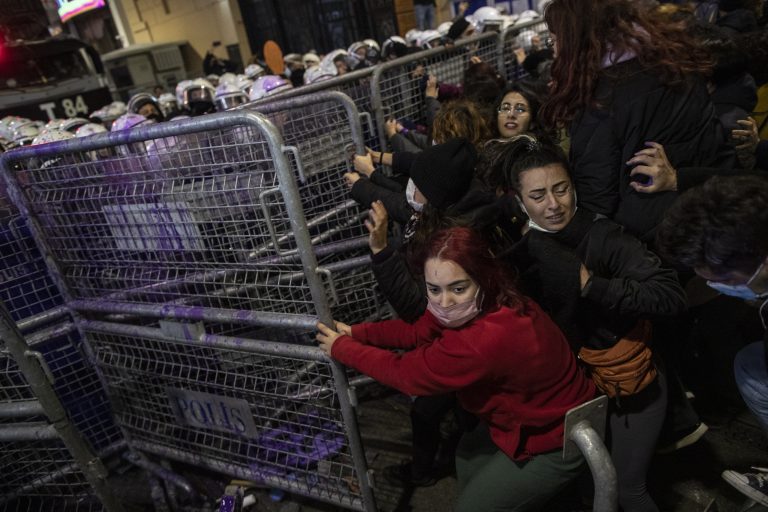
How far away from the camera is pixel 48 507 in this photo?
3.19 meters

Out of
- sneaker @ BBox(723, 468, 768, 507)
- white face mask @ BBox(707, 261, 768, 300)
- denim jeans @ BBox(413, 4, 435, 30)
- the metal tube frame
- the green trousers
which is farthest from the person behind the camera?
denim jeans @ BBox(413, 4, 435, 30)

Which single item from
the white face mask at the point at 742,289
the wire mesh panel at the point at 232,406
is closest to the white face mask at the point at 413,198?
the wire mesh panel at the point at 232,406

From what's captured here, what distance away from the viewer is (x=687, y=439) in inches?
94.4

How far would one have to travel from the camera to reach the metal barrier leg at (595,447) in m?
1.51

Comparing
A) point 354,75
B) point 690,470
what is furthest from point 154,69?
point 690,470

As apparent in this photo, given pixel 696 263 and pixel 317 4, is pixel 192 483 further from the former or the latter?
pixel 317 4

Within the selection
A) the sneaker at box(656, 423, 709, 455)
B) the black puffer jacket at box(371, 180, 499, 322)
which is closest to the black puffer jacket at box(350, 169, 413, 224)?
the black puffer jacket at box(371, 180, 499, 322)

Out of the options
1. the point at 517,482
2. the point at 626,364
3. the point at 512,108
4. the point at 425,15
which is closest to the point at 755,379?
the point at 626,364

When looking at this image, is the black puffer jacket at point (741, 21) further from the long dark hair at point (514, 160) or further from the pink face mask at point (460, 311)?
Answer: the pink face mask at point (460, 311)

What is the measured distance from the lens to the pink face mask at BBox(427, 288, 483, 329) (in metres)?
1.77

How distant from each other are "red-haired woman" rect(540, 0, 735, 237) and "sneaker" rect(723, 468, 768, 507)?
51.7 inches

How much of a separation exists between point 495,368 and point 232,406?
1.46 m

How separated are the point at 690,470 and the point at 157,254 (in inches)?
126

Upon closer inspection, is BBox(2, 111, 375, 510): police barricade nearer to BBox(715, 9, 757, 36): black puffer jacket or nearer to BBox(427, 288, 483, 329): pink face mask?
BBox(427, 288, 483, 329): pink face mask
